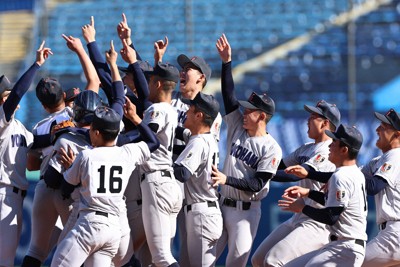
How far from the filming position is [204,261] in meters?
7.95

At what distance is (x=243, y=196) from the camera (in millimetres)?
8211

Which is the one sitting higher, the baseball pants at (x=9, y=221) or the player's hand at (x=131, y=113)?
the player's hand at (x=131, y=113)

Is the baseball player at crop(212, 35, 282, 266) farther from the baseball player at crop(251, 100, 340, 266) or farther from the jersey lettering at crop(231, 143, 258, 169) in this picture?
the baseball player at crop(251, 100, 340, 266)

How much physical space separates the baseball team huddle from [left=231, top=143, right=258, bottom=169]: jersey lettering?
0.01 m

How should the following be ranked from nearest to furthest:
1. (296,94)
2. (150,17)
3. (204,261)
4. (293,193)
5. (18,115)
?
(293,193), (204,261), (18,115), (296,94), (150,17)

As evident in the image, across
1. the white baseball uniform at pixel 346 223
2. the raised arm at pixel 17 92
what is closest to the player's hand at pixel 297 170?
the white baseball uniform at pixel 346 223

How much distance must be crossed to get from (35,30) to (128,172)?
10.8 meters

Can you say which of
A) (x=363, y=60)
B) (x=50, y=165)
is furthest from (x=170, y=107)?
(x=363, y=60)

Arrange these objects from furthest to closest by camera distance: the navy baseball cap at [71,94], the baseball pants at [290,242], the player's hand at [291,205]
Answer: the navy baseball cap at [71,94]
the baseball pants at [290,242]
the player's hand at [291,205]

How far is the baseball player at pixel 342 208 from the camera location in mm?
7285

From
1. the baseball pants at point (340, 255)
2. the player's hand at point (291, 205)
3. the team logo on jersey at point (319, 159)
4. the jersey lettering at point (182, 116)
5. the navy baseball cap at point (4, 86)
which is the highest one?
the navy baseball cap at point (4, 86)

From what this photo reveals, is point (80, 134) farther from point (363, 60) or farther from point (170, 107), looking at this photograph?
point (363, 60)

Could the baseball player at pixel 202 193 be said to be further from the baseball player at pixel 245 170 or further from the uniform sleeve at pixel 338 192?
the uniform sleeve at pixel 338 192

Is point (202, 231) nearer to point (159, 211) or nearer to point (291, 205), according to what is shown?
point (159, 211)
